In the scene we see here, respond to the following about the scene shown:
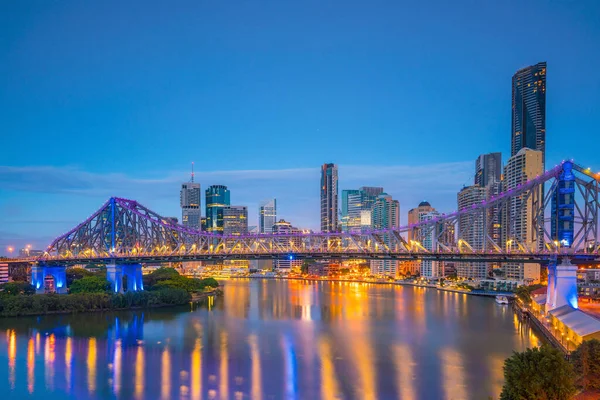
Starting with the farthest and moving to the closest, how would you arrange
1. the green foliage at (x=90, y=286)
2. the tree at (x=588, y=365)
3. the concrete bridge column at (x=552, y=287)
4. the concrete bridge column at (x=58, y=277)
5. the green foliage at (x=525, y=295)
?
the concrete bridge column at (x=58, y=277), the green foliage at (x=90, y=286), the green foliage at (x=525, y=295), the concrete bridge column at (x=552, y=287), the tree at (x=588, y=365)

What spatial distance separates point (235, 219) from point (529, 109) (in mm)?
77096

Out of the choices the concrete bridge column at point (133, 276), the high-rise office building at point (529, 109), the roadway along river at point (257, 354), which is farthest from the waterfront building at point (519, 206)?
the concrete bridge column at point (133, 276)

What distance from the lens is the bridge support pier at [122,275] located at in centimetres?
3806

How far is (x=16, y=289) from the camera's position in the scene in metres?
35.1

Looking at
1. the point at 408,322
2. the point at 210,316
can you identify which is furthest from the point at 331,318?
the point at 210,316

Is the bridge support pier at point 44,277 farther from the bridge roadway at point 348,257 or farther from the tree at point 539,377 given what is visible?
the tree at point 539,377

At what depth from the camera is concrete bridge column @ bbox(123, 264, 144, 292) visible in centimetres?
3950

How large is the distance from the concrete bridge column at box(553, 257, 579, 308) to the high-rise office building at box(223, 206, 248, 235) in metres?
118

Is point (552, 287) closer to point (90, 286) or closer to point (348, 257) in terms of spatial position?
point (348, 257)

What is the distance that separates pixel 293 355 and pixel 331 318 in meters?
11.0

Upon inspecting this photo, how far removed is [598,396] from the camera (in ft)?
44.0

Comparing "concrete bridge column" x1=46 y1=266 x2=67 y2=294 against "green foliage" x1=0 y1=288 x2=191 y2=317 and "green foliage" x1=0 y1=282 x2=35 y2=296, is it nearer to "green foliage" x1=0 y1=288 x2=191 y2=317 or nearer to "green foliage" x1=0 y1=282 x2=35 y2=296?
"green foliage" x1=0 y1=282 x2=35 y2=296

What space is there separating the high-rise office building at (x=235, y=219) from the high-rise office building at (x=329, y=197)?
72.2ft

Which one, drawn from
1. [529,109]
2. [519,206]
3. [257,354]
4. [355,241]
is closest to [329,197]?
[529,109]
